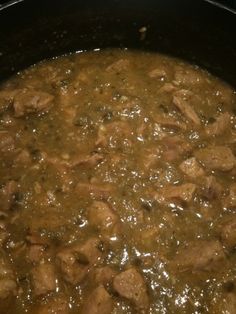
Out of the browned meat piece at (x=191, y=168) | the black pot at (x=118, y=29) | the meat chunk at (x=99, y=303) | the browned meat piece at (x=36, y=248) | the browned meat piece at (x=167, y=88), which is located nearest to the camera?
the meat chunk at (x=99, y=303)

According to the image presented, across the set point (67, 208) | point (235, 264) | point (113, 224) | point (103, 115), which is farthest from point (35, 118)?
point (235, 264)

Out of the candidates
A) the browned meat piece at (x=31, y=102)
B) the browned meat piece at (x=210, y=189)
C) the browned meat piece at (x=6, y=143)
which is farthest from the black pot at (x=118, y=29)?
the browned meat piece at (x=210, y=189)

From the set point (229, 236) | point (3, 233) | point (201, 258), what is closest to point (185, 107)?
point (229, 236)

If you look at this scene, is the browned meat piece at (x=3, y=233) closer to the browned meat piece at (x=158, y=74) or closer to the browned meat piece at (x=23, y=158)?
the browned meat piece at (x=23, y=158)

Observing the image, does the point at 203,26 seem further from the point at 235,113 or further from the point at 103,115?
the point at 103,115

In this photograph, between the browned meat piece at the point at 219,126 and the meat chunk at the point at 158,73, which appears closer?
the browned meat piece at the point at 219,126

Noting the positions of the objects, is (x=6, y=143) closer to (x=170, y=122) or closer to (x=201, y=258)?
(x=170, y=122)

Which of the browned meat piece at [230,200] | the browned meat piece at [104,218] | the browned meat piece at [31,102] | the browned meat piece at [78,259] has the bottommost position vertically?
the browned meat piece at [78,259]
